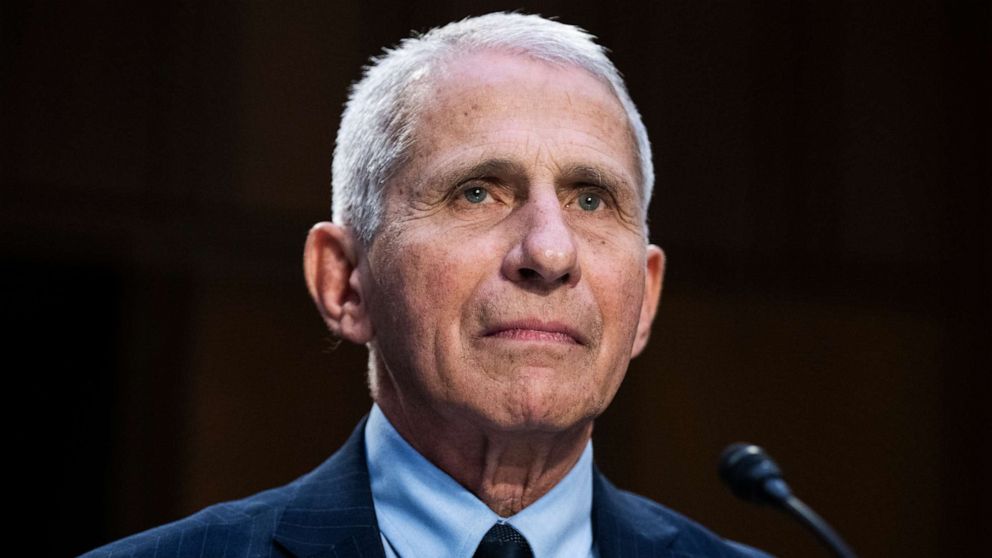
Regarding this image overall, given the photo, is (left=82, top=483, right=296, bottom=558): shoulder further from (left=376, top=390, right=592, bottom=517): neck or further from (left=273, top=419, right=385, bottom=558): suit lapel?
(left=376, top=390, right=592, bottom=517): neck

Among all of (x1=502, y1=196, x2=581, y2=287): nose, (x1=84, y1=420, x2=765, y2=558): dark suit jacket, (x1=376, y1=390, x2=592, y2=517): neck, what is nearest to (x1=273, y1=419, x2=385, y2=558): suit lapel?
(x1=84, y1=420, x2=765, y2=558): dark suit jacket

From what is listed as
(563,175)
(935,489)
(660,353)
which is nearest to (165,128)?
(660,353)

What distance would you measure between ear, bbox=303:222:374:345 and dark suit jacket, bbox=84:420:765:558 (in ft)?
0.58

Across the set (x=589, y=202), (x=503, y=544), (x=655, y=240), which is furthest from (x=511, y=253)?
(x=655, y=240)

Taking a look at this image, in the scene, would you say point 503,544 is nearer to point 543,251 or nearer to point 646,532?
point 646,532

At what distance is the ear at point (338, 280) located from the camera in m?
1.78

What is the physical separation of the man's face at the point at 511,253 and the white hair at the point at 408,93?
29 mm

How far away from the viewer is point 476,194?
163 centimetres

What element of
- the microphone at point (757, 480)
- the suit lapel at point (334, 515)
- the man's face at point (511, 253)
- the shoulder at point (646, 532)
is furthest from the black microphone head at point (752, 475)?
the suit lapel at point (334, 515)

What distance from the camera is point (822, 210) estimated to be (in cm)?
443

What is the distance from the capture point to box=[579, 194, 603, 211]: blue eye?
1673 millimetres

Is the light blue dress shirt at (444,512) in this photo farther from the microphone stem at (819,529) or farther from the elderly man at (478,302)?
the microphone stem at (819,529)

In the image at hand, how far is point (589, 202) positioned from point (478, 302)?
0.24 metres

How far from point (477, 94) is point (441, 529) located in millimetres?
589
